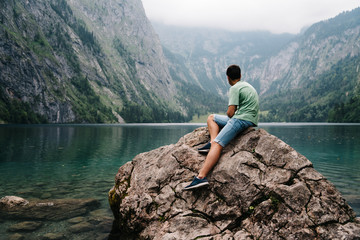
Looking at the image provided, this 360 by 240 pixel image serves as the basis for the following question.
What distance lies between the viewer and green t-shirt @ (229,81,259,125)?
962cm

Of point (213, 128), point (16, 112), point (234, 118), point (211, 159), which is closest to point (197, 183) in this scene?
point (211, 159)

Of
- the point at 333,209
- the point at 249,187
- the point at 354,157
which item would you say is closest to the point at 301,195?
the point at 333,209

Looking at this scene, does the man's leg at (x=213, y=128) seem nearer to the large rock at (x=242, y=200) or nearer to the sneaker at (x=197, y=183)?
the large rock at (x=242, y=200)

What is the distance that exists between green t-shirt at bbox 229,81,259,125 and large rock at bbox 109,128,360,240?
85cm

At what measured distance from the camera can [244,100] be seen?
975 centimetres

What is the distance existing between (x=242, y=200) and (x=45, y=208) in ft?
37.2

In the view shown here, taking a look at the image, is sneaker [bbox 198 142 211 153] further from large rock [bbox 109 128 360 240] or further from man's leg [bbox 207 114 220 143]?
man's leg [bbox 207 114 220 143]

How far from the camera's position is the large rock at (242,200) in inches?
319

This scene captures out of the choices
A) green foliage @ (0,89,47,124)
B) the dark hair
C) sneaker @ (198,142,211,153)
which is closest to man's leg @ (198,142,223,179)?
sneaker @ (198,142,211,153)

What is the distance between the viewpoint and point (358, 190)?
1970cm

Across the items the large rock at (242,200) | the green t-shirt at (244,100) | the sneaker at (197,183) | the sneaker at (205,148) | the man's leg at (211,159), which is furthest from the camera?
the sneaker at (205,148)

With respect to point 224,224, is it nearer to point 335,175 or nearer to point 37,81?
point 335,175

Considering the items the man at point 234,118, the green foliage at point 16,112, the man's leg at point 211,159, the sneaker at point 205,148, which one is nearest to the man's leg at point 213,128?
the man at point 234,118

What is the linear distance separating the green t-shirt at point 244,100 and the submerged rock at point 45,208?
1000 centimetres
